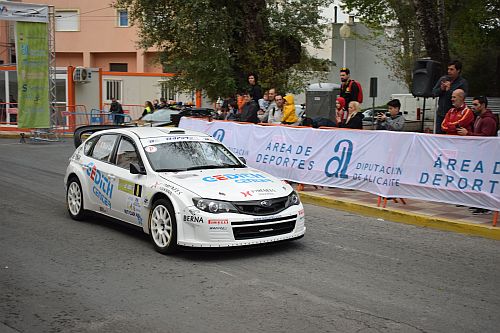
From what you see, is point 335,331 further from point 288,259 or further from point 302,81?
point 302,81

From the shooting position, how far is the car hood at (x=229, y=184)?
786cm

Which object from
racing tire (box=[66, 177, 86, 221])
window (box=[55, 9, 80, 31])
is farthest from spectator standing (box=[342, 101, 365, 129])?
window (box=[55, 9, 80, 31])

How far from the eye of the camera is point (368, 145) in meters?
11.6

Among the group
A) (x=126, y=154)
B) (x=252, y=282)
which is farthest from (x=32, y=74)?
(x=252, y=282)

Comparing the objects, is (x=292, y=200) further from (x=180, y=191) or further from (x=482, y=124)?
(x=482, y=124)

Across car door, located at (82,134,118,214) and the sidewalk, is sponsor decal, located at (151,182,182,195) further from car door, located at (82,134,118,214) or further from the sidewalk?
the sidewalk

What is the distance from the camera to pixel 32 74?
2534 cm

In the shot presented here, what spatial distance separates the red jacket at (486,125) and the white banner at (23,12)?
18.6m

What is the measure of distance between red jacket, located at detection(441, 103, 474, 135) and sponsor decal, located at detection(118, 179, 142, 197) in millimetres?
5580

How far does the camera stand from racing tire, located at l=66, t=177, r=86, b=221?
10.1 meters

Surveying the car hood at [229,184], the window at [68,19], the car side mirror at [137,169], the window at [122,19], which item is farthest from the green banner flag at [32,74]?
the window at [68,19]

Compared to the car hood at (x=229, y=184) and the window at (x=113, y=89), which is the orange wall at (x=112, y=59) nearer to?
the window at (x=113, y=89)

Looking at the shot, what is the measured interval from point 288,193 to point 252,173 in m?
0.76

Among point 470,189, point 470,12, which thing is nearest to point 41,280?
point 470,189
